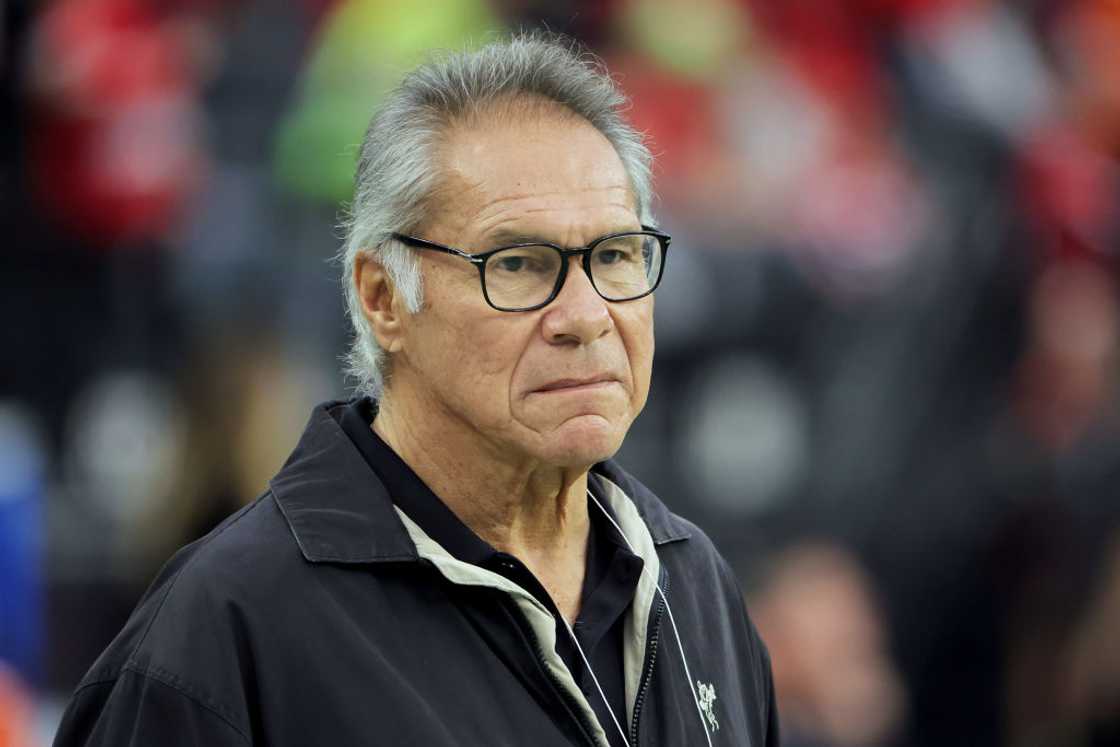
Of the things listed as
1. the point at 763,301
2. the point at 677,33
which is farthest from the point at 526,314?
the point at 677,33

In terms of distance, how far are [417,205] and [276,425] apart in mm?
3727

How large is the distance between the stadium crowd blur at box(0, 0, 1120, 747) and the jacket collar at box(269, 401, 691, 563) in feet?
10.9

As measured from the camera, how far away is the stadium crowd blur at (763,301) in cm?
602

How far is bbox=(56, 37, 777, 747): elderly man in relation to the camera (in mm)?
2068

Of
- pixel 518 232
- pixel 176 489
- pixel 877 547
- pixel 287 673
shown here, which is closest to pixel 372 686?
pixel 287 673

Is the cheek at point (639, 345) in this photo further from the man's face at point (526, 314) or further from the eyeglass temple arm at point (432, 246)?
the eyeglass temple arm at point (432, 246)

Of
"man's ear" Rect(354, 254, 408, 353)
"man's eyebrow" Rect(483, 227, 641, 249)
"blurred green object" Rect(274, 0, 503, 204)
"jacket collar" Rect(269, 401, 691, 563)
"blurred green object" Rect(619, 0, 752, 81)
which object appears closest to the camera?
"jacket collar" Rect(269, 401, 691, 563)

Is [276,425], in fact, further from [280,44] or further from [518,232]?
[518,232]

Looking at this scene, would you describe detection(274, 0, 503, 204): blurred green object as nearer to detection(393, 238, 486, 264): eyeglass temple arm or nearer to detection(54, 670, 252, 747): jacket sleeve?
detection(393, 238, 486, 264): eyeglass temple arm

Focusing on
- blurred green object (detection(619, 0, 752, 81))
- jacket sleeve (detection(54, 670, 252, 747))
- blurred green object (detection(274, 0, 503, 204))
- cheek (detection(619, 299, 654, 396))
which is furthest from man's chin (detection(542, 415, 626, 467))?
blurred green object (detection(619, 0, 752, 81))

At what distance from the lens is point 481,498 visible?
2391 mm

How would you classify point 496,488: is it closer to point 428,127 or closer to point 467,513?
point 467,513

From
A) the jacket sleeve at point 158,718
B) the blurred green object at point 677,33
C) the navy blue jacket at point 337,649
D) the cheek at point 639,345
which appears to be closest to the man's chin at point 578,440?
the cheek at point 639,345

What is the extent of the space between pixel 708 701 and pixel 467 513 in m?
0.47
